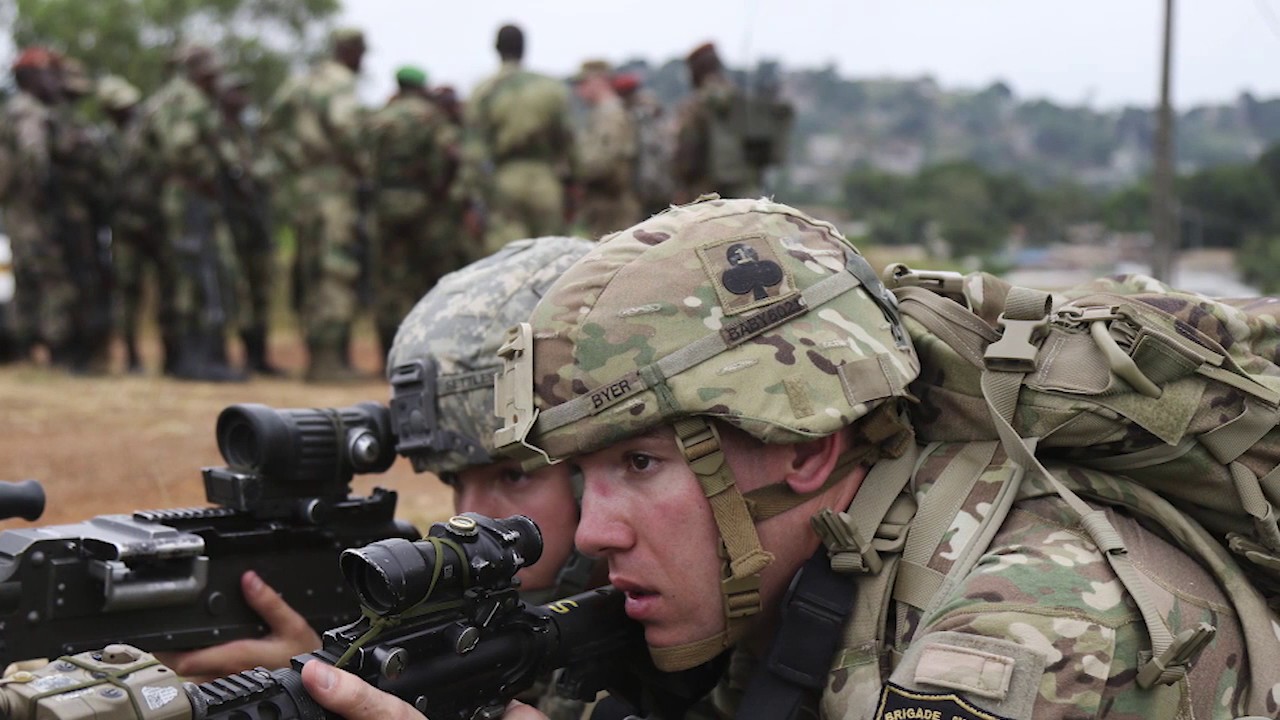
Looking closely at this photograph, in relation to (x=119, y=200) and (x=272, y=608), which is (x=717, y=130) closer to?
Answer: (x=119, y=200)

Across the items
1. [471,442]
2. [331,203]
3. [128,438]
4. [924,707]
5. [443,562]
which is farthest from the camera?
[331,203]

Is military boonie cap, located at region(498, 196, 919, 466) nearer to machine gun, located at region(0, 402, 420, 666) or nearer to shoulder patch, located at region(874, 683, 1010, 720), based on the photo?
shoulder patch, located at region(874, 683, 1010, 720)

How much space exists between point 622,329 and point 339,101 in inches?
458

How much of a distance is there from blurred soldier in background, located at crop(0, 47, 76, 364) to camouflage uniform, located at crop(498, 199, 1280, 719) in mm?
12230

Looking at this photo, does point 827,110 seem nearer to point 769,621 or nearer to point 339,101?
point 339,101

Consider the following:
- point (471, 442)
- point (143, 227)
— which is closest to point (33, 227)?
point (143, 227)

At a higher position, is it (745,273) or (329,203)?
(745,273)

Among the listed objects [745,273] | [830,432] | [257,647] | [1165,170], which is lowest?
[257,647]

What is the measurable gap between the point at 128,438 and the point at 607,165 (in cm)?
731

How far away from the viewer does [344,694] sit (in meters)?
2.39

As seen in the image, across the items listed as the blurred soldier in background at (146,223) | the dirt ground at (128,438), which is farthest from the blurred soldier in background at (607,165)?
the blurred soldier in background at (146,223)

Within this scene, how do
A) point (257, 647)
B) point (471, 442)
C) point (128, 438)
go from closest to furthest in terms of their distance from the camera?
point (471, 442)
point (257, 647)
point (128, 438)

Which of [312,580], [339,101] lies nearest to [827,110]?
[339,101]

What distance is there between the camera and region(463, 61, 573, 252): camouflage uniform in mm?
13312
